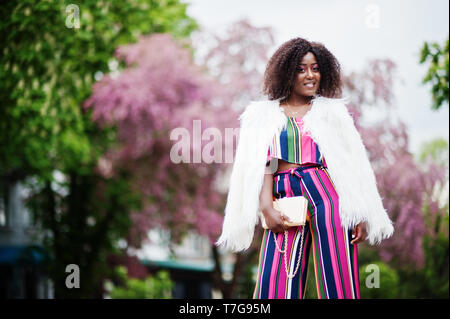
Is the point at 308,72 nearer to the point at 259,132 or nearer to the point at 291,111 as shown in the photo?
the point at 291,111

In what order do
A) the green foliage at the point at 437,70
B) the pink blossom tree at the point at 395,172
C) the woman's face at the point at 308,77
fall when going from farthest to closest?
the pink blossom tree at the point at 395,172 → the green foliage at the point at 437,70 → the woman's face at the point at 308,77

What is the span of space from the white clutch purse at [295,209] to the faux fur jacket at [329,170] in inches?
6.7

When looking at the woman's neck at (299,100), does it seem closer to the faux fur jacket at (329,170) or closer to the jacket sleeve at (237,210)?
the faux fur jacket at (329,170)

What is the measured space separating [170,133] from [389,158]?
3.70 meters

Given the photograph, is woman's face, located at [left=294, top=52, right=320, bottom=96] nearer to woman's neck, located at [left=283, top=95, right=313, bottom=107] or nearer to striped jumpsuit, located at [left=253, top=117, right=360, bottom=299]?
woman's neck, located at [left=283, top=95, right=313, bottom=107]

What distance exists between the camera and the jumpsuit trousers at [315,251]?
9.57 feet

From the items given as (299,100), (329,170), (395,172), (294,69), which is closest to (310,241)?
(329,170)

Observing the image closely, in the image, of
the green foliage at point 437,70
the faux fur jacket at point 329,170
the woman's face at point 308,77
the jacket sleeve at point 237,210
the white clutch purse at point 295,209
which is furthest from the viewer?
the green foliage at point 437,70

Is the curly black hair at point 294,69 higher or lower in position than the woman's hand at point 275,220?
higher

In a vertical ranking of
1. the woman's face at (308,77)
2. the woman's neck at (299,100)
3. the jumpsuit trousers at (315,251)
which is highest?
the woman's face at (308,77)

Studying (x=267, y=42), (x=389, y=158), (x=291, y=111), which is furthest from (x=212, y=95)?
(x=291, y=111)

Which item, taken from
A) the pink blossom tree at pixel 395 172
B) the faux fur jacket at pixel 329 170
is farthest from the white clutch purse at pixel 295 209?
the pink blossom tree at pixel 395 172

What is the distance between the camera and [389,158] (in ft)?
33.3

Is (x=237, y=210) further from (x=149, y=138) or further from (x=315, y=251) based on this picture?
(x=149, y=138)
